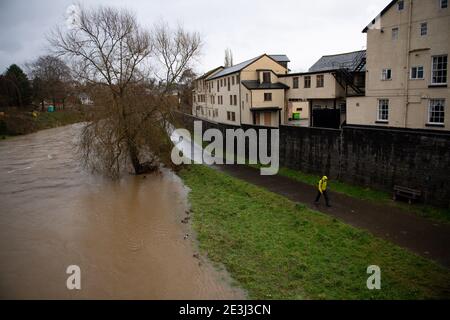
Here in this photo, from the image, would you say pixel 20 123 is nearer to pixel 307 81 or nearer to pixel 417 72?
pixel 307 81

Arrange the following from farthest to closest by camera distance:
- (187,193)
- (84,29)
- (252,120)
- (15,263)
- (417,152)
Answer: (252,120) → (84,29) → (187,193) → (417,152) → (15,263)

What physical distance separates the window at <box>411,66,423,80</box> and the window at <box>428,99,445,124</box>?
170 cm

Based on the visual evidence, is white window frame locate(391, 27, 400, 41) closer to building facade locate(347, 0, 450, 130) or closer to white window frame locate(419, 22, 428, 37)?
building facade locate(347, 0, 450, 130)

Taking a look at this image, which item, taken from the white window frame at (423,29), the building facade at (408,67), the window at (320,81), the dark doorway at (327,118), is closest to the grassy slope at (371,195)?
the building facade at (408,67)

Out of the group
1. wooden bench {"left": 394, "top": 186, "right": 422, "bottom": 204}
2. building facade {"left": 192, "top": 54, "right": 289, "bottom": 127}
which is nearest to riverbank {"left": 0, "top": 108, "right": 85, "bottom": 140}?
building facade {"left": 192, "top": 54, "right": 289, "bottom": 127}

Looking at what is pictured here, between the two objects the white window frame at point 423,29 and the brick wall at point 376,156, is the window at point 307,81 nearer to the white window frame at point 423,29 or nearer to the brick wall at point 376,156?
the brick wall at point 376,156

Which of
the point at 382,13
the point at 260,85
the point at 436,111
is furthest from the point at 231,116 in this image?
the point at 436,111

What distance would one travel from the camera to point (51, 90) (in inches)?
2335

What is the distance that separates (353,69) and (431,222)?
17072mm

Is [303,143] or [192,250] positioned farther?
[303,143]

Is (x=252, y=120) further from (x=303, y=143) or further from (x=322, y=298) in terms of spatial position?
(x=322, y=298)

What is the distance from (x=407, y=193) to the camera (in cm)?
1434

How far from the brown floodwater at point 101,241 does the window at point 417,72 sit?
15.6 m

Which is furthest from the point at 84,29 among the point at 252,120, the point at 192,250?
the point at 252,120
